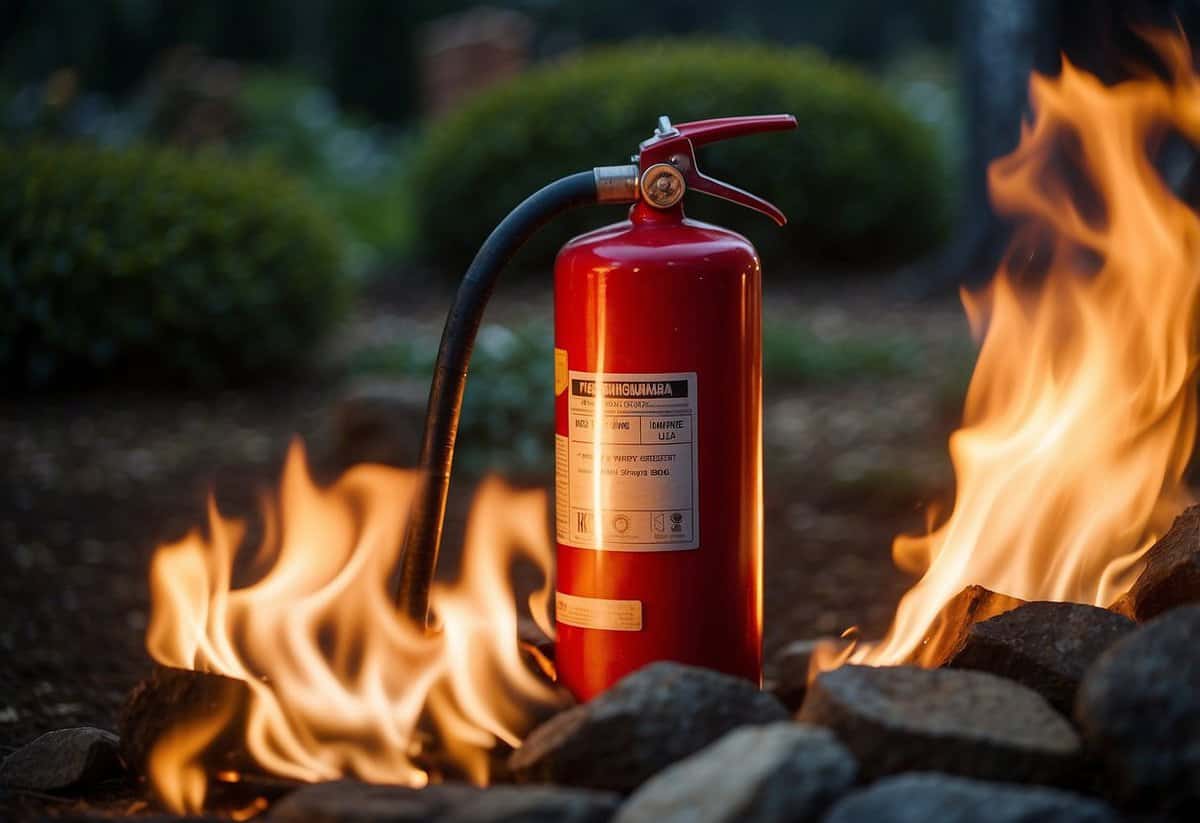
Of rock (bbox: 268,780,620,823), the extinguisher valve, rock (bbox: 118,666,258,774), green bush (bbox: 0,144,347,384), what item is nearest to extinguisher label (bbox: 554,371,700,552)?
the extinguisher valve

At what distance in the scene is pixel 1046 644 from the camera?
2301mm

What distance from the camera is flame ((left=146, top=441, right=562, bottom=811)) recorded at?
2.41 metres

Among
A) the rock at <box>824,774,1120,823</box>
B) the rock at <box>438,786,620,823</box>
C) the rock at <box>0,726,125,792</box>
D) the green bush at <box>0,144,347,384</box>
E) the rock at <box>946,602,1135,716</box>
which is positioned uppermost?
the green bush at <box>0,144,347,384</box>

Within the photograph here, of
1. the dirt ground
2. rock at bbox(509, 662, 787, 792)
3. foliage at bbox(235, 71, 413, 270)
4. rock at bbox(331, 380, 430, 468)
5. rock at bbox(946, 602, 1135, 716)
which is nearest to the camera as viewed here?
rock at bbox(509, 662, 787, 792)

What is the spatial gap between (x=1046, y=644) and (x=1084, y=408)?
2.59ft

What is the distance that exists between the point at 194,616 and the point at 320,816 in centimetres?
88

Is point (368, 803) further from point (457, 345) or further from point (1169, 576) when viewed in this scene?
point (1169, 576)

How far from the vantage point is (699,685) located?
2.15m

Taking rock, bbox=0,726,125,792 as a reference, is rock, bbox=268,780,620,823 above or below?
above

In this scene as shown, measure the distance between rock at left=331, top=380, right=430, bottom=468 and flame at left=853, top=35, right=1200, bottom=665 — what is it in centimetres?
255

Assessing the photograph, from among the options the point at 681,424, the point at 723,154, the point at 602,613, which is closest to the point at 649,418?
the point at 681,424

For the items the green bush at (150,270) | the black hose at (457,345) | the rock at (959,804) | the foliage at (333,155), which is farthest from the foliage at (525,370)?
the foliage at (333,155)

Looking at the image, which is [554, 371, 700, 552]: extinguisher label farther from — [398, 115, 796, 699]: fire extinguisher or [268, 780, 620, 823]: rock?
[268, 780, 620, 823]: rock

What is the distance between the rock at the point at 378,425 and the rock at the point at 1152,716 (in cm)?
357
